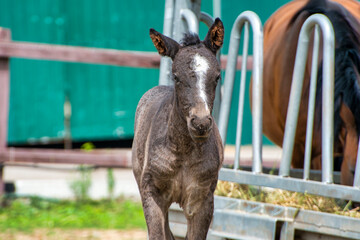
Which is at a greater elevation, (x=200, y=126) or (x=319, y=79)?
(x=200, y=126)

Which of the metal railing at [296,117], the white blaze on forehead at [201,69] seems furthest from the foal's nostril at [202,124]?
the metal railing at [296,117]

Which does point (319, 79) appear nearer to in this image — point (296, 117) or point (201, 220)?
point (296, 117)

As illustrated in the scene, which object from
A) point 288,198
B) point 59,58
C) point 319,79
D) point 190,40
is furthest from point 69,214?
point 190,40

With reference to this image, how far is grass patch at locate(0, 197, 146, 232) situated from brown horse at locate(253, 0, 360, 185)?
1.74 metres

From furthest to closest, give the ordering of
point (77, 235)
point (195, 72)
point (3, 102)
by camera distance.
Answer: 1. point (3, 102)
2. point (77, 235)
3. point (195, 72)

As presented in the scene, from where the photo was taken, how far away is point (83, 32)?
1008cm

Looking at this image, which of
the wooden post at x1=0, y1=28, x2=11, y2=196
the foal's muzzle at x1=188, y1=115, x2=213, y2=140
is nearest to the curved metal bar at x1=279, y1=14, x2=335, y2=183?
the foal's muzzle at x1=188, y1=115, x2=213, y2=140

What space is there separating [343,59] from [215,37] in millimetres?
2278

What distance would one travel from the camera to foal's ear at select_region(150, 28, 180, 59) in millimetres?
2422

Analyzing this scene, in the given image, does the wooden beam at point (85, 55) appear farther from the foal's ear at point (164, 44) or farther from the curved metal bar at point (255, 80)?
the foal's ear at point (164, 44)

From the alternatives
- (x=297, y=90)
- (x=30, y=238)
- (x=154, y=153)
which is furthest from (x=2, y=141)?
(x=154, y=153)

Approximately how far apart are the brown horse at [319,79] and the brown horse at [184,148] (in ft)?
5.63

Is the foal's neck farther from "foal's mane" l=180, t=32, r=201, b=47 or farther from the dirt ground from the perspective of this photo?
the dirt ground

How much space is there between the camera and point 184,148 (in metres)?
2.54
